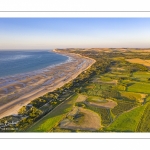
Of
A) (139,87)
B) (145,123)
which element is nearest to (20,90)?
(139,87)

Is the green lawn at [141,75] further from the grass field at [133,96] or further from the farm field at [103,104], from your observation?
the grass field at [133,96]

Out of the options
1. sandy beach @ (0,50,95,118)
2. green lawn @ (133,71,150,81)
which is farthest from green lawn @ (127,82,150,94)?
sandy beach @ (0,50,95,118)

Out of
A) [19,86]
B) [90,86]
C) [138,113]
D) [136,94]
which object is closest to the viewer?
[138,113]

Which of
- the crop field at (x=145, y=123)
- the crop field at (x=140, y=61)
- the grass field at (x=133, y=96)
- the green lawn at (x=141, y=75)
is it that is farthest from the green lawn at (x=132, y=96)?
the crop field at (x=140, y=61)

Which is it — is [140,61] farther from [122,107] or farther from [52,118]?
[52,118]
